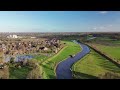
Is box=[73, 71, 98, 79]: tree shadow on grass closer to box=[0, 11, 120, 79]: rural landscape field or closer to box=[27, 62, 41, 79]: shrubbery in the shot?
box=[0, 11, 120, 79]: rural landscape field

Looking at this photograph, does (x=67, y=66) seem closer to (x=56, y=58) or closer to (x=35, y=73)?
(x=56, y=58)

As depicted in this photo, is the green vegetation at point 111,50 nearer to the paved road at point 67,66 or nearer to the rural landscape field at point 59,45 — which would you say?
the rural landscape field at point 59,45

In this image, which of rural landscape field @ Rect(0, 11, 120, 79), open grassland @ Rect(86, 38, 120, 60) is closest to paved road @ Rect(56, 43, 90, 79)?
rural landscape field @ Rect(0, 11, 120, 79)

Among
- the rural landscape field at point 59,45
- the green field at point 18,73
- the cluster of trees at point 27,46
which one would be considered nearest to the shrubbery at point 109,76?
the rural landscape field at point 59,45

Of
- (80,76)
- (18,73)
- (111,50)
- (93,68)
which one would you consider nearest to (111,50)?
(111,50)
